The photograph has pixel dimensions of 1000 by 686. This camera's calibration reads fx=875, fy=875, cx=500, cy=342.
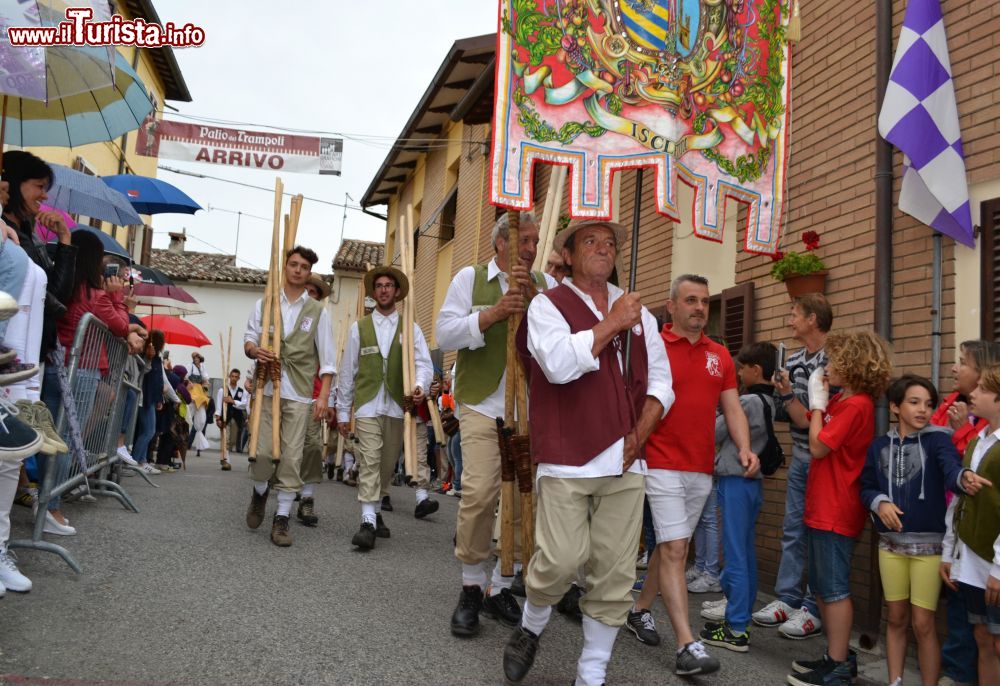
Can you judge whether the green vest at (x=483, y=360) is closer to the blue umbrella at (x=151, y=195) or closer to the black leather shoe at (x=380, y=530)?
the black leather shoe at (x=380, y=530)

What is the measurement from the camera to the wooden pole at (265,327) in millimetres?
6352

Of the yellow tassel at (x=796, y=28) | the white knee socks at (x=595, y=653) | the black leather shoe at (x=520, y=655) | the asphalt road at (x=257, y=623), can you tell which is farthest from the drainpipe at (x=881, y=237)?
A: the black leather shoe at (x=520, y=655)

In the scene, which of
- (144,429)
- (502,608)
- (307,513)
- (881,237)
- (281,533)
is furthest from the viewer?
(144,429)

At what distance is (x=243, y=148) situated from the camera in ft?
54.3

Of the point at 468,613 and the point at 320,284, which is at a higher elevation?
the point at 320,284

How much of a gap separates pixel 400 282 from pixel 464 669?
4.02m

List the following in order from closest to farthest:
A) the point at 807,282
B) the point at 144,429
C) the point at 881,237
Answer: the point at 881,237 → the point at 807,282 → the point at 144,429

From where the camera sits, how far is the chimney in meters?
47.3

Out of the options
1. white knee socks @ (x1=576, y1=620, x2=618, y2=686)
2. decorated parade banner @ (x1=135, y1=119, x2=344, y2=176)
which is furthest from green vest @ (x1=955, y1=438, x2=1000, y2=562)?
decorated parade banner @ (x1=135, y1=119, x2=344, y2=176)

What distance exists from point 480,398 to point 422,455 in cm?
581

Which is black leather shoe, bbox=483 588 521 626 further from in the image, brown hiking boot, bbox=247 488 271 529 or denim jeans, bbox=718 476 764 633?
brown hiking boot, bbox=247 488 271 529

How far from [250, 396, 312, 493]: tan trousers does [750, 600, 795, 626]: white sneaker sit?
3.33 meters

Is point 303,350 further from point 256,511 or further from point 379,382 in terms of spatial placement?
point 256,511

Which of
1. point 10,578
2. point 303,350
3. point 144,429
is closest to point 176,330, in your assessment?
point 144,429
